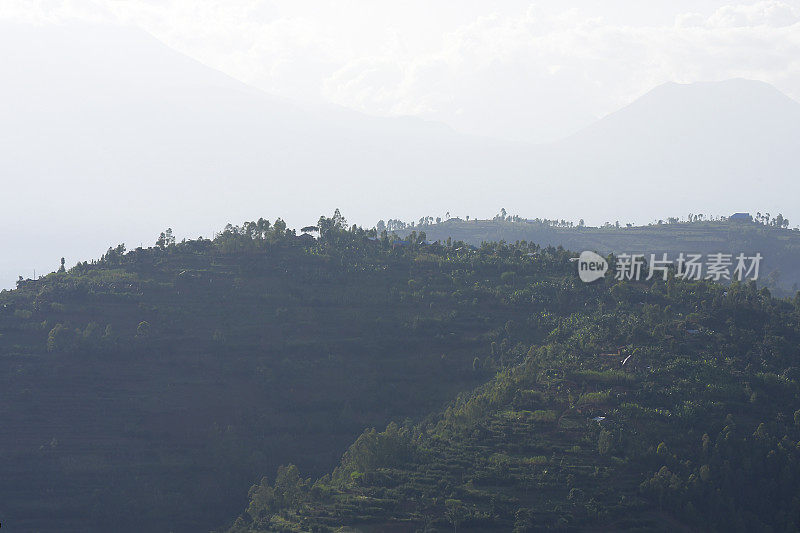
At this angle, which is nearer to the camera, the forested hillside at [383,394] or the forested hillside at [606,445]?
the forested hillside at [606,445]

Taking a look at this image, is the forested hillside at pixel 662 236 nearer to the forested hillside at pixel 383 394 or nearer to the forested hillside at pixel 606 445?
the forested hillside at pixel 383 394

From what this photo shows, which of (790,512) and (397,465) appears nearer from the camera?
(790,512)

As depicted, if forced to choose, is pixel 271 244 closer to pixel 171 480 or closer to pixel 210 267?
pixel 210 267

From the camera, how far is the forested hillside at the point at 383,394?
1687 inches

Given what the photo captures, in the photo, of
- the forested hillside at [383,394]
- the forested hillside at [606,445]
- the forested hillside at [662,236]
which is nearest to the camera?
the forested hillside at [606,445]

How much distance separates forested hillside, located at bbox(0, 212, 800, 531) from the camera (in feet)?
141

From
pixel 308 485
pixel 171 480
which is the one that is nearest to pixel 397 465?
pixel 308 485

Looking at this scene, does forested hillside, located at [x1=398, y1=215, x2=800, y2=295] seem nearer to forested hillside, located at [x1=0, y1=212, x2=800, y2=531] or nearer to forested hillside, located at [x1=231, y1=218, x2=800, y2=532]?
forested hillside, located at [x1=0, y1=212, x2=800, y2=531]

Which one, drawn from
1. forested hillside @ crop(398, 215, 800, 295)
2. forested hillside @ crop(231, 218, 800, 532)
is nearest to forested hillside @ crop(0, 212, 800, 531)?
forested hillside @ crop(231, 218, 800, 532)

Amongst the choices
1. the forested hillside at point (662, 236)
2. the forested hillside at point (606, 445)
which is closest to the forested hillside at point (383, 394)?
the forested hillside at point (606, 445)

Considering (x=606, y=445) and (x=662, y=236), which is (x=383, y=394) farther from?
(x=662, y=236)

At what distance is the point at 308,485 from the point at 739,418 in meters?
25.5

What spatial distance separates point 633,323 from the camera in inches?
2381

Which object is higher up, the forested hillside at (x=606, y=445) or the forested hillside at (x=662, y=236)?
the forested hillside at (x=662, y=236)
